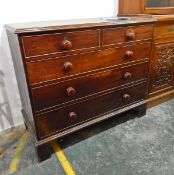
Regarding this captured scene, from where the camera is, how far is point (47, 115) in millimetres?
1511

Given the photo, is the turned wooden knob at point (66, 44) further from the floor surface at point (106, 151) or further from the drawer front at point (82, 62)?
the floor surface at point (106, 151)

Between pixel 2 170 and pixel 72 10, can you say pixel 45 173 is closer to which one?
pixel 2 170

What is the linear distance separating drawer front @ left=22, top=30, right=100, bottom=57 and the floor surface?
882mm

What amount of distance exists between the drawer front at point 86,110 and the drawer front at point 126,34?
47 cm

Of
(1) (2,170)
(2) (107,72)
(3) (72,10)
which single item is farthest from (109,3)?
(1) (2,170)

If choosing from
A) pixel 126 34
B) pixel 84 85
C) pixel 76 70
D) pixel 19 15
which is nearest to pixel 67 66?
pixel 76 70

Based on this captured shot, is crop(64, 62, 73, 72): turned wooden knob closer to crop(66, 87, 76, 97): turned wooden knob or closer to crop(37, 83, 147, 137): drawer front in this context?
crop(66, 87, 76, 97): turned wooden knob

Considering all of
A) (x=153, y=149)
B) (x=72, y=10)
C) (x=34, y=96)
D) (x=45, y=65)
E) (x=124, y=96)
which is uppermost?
(x=72, y=10)

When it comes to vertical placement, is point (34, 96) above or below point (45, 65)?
below

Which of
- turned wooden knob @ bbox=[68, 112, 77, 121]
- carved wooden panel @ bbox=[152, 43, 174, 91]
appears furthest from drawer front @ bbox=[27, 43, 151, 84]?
turned wooden knob @ bbox=[68, 112, 77, 121]

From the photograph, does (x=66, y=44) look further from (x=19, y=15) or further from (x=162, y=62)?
(x=162, y=62)

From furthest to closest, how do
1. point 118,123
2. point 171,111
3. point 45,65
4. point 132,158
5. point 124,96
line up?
1. point 171,111
2. point 118,123
3. point 124,96
4. point 132,158
5. point 45,65

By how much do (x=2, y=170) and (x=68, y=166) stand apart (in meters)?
0.52

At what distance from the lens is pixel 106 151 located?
5.59 feet
